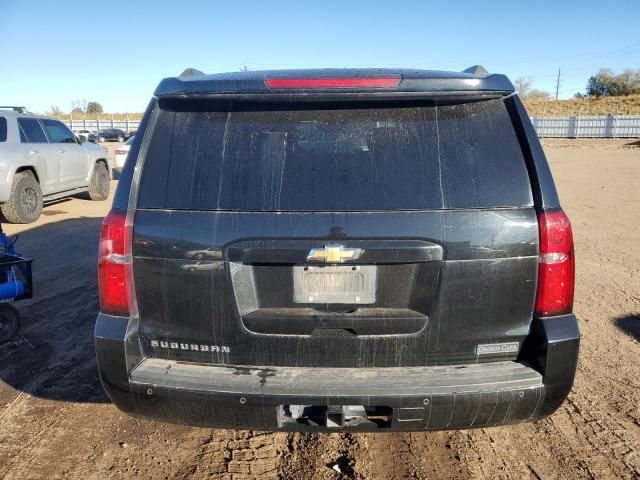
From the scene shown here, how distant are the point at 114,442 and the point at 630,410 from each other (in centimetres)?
333

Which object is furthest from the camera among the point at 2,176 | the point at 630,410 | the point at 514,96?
the point at 2,176

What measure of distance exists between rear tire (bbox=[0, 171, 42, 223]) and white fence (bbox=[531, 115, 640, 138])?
4729cm

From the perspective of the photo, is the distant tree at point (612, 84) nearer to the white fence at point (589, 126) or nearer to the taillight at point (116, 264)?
the white fence at point (589, 126)

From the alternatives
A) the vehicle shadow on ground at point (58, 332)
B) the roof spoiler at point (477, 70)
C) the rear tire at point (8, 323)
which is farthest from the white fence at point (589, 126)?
the roof spoiler at point (477, 70)

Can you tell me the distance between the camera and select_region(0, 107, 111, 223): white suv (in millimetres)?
9258

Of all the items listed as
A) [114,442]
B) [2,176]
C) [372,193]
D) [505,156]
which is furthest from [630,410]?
[2,176]

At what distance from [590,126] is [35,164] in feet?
171

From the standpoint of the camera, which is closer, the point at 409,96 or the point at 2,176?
the point at 409,96

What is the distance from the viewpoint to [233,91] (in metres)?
2.34

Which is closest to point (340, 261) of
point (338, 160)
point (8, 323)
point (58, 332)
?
point (338, 160)

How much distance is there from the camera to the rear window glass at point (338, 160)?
Result: 2.30 meters

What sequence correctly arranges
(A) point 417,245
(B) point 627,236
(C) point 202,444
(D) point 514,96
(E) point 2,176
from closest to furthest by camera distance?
(A) point 417,245, (D) point 514,96, (C) point 202,444, (B) point 627,236, (E) point 2,176

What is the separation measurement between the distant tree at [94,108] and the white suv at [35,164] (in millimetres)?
85280

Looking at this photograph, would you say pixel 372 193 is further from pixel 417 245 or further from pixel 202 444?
pixel 202 444
